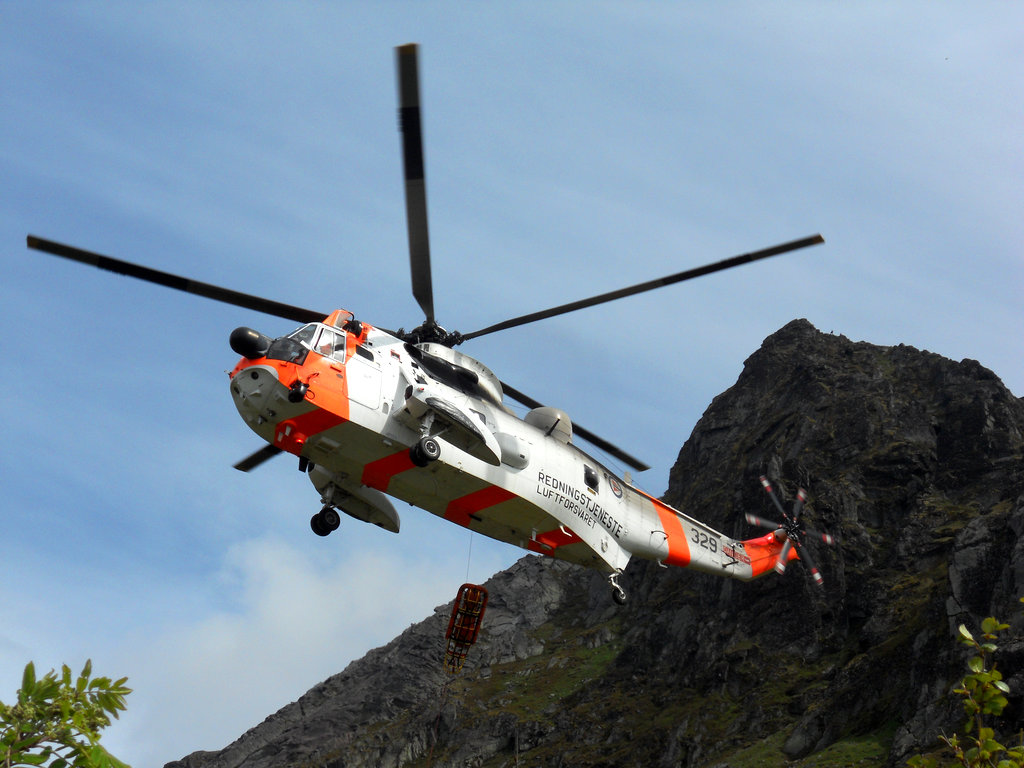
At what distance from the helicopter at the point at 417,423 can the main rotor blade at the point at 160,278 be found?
3 cm

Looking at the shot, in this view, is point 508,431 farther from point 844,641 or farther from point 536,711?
point 536,711

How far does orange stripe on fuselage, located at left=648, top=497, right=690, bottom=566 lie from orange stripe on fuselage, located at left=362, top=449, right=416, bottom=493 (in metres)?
9.16

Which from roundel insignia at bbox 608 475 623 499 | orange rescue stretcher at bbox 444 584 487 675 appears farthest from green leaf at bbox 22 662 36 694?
orange rescue stretcher at bbox 444 584 487 675

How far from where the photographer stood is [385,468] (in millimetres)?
23141

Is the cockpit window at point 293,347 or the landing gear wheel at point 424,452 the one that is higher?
the cockpit window at point 293,347

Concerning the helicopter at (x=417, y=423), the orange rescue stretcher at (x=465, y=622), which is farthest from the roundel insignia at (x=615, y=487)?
the orange rescue stretcher at (x=465, y=622)

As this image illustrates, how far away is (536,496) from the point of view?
2462cm

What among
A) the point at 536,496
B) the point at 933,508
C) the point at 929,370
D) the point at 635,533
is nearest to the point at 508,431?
the point at 536,496

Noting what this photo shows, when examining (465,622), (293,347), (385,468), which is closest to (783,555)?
(465,622)

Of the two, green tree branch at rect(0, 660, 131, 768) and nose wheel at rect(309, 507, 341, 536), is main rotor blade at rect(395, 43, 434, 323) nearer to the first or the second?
nose wheel at rect(309, 507, 341, 536)

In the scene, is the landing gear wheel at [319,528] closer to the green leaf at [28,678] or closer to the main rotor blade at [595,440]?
the main rotor blade at [595,440]

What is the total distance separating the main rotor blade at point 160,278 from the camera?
67.3ft

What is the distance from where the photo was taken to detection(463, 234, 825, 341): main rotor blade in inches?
886

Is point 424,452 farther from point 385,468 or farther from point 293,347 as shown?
point 293,347
